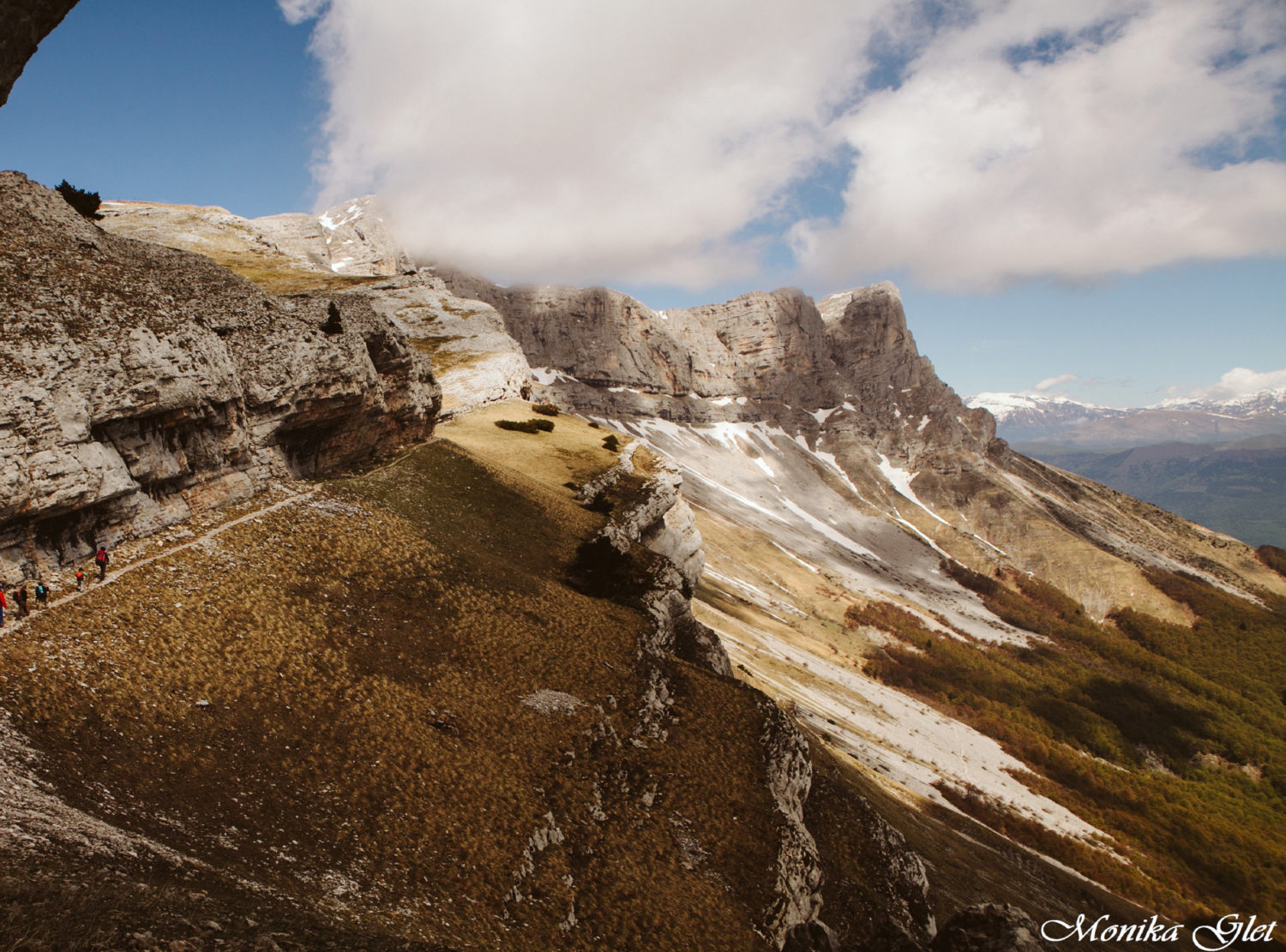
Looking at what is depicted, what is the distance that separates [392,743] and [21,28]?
81.1 ft

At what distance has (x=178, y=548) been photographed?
72.0 feet

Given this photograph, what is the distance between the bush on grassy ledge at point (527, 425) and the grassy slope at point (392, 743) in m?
33.0

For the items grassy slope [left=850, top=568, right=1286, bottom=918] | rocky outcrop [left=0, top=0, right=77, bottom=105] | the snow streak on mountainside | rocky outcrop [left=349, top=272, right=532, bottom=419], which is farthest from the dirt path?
grassy slope [left=850, top=568, right=1286, bottom=918]

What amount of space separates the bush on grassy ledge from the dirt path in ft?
100

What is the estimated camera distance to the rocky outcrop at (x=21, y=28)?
57.8 feet

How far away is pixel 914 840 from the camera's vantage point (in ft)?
133

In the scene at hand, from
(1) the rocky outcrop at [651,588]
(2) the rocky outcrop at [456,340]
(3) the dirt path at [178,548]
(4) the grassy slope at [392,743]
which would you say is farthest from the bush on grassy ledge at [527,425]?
(4) the grassy slope at [392,743]

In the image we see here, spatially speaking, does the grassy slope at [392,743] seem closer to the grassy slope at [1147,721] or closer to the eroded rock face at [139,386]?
the eroded rock face at [139,386]

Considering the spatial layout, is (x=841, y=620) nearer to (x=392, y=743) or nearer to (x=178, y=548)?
(x=392, y=743)

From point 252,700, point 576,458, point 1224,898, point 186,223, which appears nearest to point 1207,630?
point 1224,898

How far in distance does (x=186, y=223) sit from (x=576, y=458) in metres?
97.9

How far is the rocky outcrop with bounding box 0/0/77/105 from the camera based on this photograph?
17.6m

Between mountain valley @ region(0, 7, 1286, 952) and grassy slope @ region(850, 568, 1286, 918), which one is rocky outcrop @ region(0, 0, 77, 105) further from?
grassy slope @ region(850, 568, 1286, 918)

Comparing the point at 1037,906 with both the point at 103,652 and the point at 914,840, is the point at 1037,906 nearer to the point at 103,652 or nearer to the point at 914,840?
the point at 914,840
